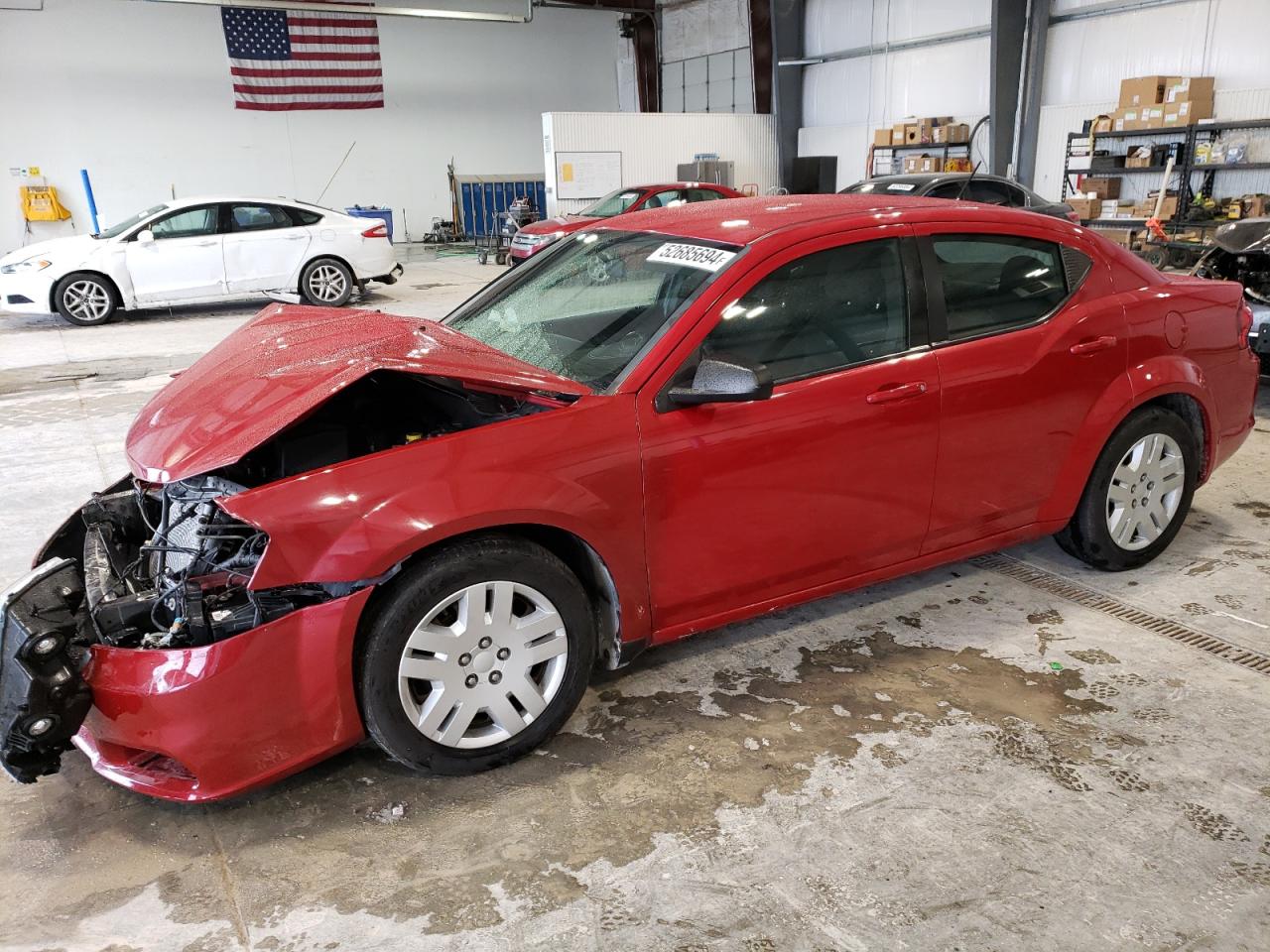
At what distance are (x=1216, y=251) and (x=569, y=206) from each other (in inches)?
528

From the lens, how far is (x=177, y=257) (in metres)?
11.0

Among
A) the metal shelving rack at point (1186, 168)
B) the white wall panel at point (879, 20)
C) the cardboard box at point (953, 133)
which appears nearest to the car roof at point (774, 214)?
the metal shelving rack at point (1186, 168)

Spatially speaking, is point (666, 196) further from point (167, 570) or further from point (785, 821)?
point (785, 821)

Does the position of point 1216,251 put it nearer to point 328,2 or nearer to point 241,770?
point 241,770

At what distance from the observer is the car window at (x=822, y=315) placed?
2.78 meters

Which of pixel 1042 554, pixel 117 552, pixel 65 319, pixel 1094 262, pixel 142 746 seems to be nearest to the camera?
pixel 142 746

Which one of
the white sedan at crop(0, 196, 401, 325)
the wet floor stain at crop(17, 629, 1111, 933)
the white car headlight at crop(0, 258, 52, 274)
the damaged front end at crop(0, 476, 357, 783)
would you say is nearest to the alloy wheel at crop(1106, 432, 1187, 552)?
the wet floor stain at crop(17, 629, 1111, 933)

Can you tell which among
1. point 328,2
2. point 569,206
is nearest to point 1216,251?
point 569,206

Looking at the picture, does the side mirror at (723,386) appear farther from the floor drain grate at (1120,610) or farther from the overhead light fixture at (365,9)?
the overhead light fixture at (365,9)

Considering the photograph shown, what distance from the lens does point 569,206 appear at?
18359 millimetres

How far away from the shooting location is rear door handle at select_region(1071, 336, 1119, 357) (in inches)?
130

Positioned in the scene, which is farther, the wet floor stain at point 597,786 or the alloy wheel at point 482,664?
the alloy wheel at point 482,664

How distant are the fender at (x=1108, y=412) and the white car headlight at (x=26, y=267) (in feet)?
36.5

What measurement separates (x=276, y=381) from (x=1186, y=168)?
13.3m
